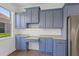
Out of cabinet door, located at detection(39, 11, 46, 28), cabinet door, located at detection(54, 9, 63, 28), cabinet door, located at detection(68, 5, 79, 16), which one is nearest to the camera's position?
cabinet door, located at detection(68, 5, 79, 16)

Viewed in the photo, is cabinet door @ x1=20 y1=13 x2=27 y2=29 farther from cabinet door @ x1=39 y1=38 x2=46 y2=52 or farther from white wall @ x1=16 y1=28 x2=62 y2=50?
cabinet door @ x1=39 y1=38 x2=46 y2=52

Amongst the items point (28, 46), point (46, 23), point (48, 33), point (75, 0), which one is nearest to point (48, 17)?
point (46, 23)

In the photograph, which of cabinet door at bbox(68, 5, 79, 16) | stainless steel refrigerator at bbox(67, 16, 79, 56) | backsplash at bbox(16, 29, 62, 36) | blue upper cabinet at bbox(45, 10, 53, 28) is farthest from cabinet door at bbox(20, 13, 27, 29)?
stainless steel refrigerator at bbox(67, 16, 79, 56)

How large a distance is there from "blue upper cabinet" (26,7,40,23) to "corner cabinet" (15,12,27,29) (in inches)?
11.3

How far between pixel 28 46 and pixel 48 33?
136cm

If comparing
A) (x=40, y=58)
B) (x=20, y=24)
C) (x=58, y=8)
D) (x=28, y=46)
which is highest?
(x=58, y=8)

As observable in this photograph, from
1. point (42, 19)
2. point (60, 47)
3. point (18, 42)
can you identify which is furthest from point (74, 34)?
point (18, 42)

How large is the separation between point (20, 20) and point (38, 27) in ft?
3.47

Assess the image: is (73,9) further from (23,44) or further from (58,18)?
(23,44)

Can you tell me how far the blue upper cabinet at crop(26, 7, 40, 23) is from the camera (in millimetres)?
6177

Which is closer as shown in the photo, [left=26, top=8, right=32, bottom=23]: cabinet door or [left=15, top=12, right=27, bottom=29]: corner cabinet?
[left=26, top=8, right=32, bottom=23]: cabinet door

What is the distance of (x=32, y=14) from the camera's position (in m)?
6.30

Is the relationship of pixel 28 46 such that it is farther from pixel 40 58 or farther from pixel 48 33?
pixel 40 58

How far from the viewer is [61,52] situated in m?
4.50
